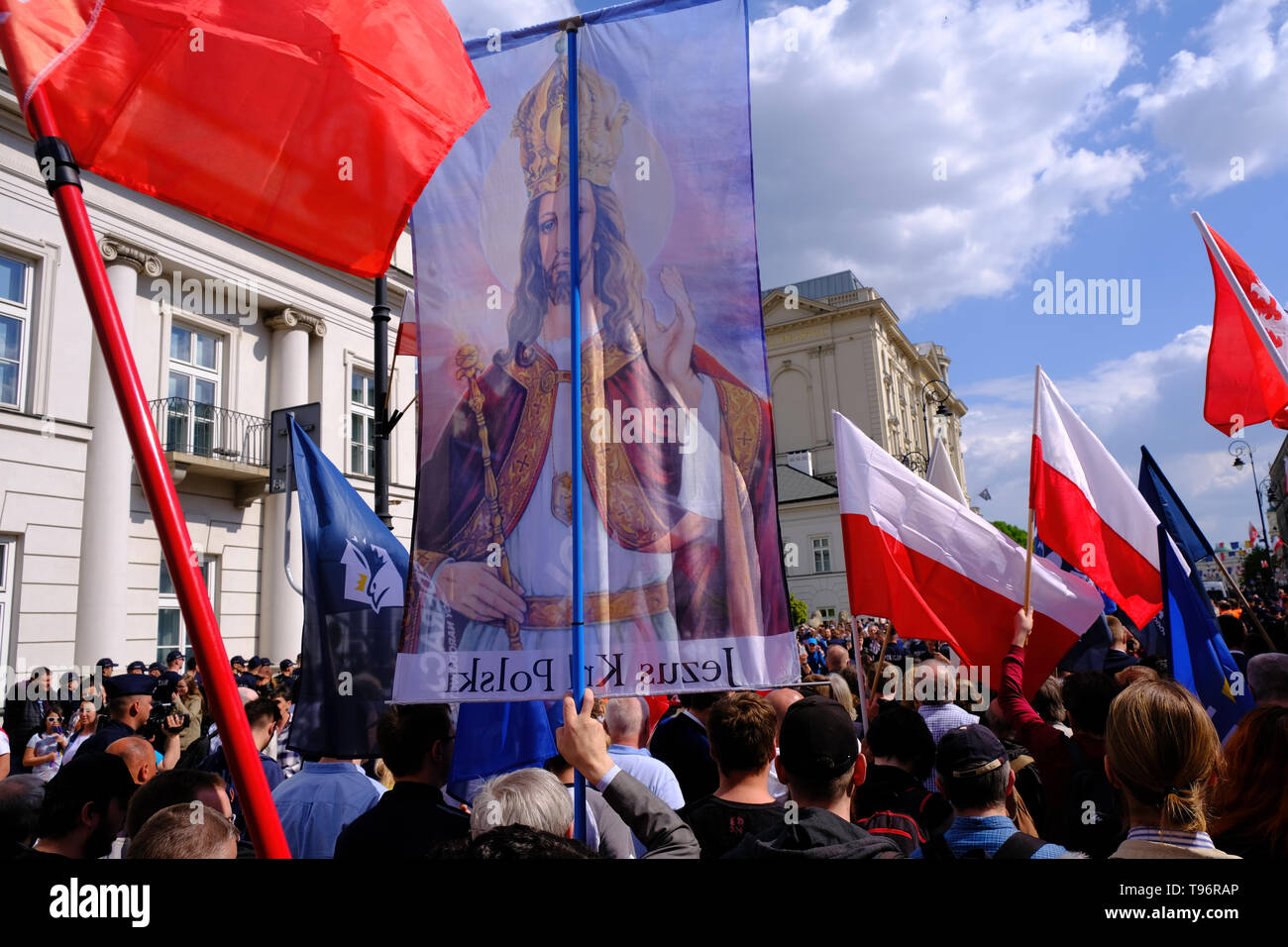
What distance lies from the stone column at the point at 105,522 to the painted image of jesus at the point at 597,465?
1335cm

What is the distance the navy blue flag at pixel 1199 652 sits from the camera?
179 inches

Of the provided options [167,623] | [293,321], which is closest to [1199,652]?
[167,623]

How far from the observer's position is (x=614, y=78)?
10.5 feet

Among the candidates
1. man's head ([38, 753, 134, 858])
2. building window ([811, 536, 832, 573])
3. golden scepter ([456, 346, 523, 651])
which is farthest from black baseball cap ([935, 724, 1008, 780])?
building window ([811, 536, 832, 573])

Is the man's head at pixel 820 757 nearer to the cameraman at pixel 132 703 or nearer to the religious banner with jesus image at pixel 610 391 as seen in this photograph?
the religious banner with jesus image at pixel 610 391

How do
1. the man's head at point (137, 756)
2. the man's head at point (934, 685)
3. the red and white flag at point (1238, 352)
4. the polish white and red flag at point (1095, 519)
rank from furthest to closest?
the red and white flag at point (1238, 352) → the polish white and red flag at point (1095, 519) → the man's head at point (934, 685) → the man's head at point (137, 756)

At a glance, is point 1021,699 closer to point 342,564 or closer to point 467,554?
point 467,554

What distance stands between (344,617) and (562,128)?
2.69 meters

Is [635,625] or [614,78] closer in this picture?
[635,625]

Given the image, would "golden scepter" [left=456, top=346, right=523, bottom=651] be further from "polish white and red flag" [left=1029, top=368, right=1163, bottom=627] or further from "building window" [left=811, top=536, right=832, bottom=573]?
"building window" [left=811, top=536, right=832, bottom=573]

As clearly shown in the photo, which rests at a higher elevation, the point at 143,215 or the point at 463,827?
the point at 143,215

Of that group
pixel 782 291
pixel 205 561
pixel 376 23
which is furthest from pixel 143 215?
pixel 782 291

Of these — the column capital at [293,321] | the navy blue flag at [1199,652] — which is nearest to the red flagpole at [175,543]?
the navy blue flag at [1199,652]
